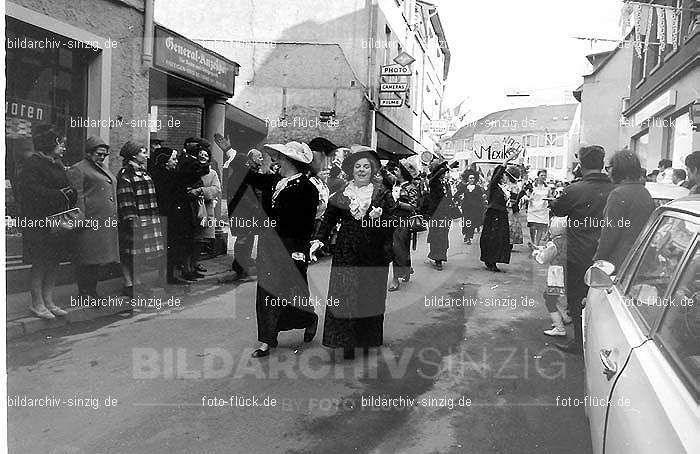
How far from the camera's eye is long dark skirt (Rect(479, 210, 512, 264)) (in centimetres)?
1047

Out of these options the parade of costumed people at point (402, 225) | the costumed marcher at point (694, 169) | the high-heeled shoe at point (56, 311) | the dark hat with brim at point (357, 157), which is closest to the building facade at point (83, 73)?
the high-heeled shoe at point (56, 311)

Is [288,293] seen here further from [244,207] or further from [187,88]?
[187,88]

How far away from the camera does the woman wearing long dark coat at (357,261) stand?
5207 millimetres

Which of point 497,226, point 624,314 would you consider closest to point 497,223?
point 497,226

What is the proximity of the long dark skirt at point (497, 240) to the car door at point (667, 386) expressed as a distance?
813cm

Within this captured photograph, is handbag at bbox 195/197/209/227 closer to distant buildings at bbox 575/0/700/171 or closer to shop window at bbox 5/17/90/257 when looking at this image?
shop window at bbox 5/17/90/257

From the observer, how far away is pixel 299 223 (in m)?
5.39

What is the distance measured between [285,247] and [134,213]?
2400mm

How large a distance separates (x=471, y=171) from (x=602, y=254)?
9567 millimetres

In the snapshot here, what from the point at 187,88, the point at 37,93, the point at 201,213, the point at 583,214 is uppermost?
the point at 187,88

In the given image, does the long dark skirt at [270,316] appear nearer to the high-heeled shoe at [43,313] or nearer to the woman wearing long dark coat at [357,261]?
the woman wearing long dark coat at [357,261]

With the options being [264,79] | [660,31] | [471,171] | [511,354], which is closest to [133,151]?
[511,354]

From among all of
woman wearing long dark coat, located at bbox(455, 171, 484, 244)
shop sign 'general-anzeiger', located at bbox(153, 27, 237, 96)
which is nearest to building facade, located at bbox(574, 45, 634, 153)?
woman wearing long dark coat, located at bbox(455, 171, 484, 244)

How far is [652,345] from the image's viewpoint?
90.0 inches
